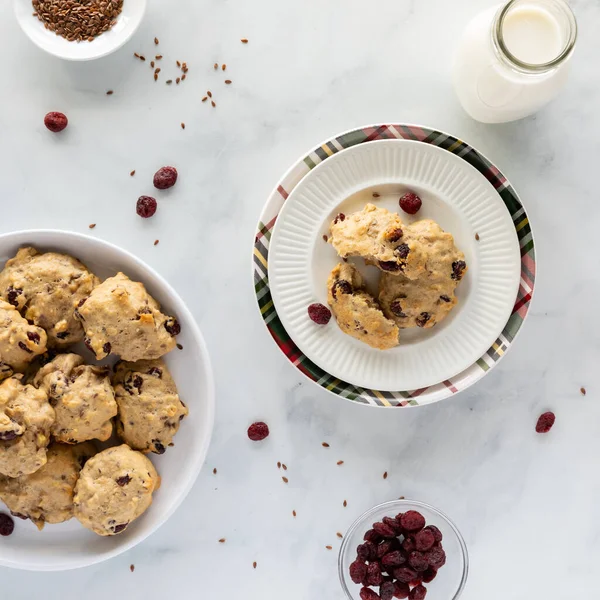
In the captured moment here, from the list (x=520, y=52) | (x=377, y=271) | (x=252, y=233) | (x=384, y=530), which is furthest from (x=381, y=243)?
(x=384, y=530)

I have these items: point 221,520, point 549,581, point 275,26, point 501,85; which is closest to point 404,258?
point 501,85

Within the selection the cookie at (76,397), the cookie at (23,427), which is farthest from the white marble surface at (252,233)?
the cookie at (23,427)

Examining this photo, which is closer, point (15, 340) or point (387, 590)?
point (15, 340)

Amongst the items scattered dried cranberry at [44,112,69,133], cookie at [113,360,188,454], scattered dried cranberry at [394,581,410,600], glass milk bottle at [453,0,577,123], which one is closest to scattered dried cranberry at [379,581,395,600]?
scattered dried cranberry at [394,581,410,600]

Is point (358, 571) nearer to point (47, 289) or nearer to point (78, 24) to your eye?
point (47, 289)

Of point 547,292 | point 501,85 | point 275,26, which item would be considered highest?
point 275,26

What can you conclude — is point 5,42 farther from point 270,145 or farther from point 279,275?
point 279,275
